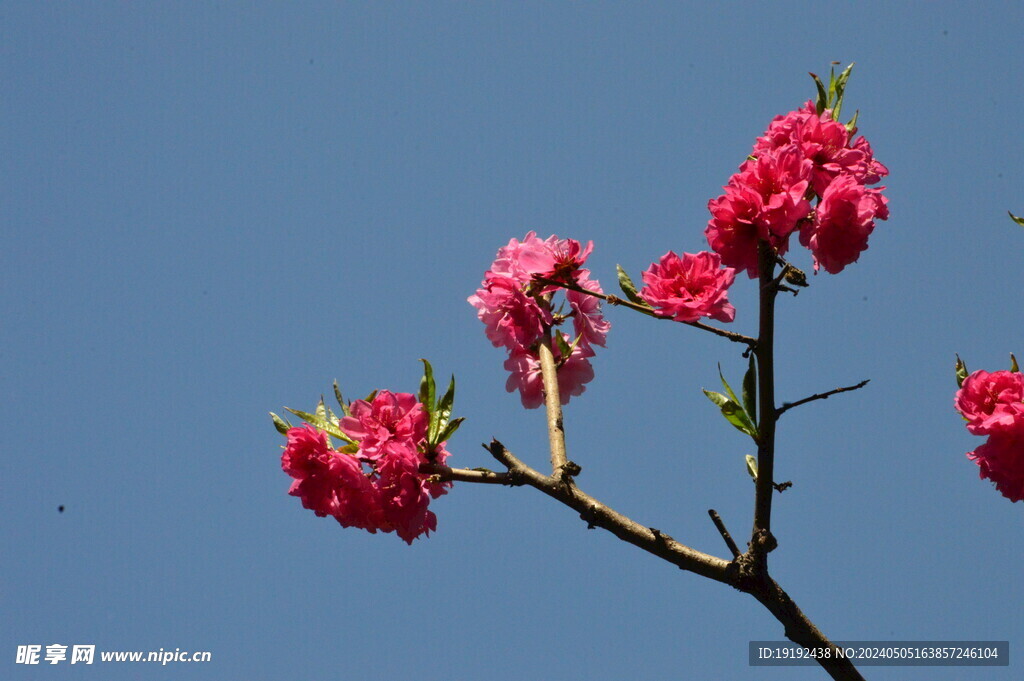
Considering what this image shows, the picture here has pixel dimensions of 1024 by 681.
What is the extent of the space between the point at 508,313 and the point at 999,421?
1.89 m

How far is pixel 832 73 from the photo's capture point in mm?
3527

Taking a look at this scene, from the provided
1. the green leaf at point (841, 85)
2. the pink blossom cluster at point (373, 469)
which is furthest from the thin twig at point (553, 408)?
the green leaf at point (841, 85)

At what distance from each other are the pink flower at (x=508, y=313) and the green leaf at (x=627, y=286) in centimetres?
56

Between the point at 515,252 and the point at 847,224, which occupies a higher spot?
the point at 515,252

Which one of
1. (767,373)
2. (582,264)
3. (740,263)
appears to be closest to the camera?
(767,373)

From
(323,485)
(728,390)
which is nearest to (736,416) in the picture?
(728,390)

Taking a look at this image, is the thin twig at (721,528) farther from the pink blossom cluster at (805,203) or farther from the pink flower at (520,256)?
the pink flower at (520,256)

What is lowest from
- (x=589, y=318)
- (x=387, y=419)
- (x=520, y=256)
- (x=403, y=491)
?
(x=403, y=491)

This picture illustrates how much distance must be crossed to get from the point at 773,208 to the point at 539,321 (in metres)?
1.17

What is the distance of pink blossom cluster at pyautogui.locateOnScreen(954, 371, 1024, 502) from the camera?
338 cm

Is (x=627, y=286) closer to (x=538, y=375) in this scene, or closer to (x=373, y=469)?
(x=538, y=375)

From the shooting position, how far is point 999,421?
335cm

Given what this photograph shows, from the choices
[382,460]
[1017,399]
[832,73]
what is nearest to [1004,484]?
[1017,399]

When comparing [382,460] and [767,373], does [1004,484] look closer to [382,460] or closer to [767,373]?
[767,373]
